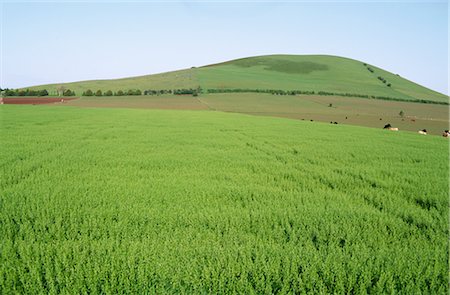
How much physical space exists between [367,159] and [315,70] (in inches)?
4226

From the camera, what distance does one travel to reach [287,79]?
9312cm

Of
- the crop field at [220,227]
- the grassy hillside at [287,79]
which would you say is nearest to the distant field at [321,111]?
the grassy hillside at [287,79]

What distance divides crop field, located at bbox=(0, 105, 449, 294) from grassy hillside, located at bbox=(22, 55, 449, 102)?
2640 inches

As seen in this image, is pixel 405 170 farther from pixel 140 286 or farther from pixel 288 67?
pixel 288 67

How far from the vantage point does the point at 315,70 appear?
109312 millimetres

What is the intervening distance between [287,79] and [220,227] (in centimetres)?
9349

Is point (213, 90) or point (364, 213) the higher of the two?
point (213, 90)

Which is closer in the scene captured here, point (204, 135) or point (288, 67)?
point (204, 135)

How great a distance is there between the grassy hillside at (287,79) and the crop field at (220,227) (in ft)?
220

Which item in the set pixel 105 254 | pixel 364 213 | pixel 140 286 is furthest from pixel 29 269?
pixel 364 213

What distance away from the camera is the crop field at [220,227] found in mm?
3215

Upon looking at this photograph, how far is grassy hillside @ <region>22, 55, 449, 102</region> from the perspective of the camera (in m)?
79.4

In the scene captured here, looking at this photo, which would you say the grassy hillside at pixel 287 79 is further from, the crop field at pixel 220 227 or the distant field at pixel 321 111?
the crop field at pixel 220 227

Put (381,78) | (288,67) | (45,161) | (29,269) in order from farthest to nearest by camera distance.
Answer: (288,67) < (381,78) < (45,161) < (29,269)
